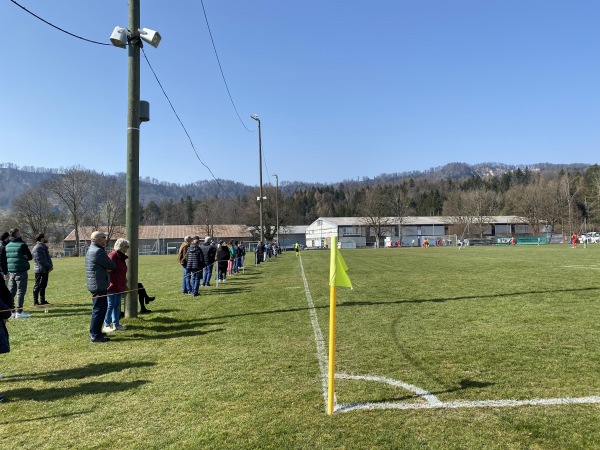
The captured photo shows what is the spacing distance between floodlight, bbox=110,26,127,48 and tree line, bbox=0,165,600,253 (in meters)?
56.9

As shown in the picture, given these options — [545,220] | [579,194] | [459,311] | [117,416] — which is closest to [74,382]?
[117,416]

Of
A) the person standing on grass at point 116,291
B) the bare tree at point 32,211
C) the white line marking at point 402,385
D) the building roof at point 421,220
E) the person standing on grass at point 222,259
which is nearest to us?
the white line marking at point 402,385

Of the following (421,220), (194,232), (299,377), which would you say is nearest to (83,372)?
(299,377)

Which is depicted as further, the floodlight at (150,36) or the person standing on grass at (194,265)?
the person standing on grass at (194,265)

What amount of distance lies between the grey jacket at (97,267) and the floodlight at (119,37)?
429cm

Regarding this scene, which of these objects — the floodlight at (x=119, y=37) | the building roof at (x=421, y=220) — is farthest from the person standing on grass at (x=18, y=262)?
the building roof at (x=421, y=220)

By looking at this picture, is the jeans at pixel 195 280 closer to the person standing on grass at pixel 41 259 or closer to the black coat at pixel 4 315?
the person standing on grass at pixel 41 259

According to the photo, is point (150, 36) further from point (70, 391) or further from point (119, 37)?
point (70, 391)

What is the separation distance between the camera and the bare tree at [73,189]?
7675cm

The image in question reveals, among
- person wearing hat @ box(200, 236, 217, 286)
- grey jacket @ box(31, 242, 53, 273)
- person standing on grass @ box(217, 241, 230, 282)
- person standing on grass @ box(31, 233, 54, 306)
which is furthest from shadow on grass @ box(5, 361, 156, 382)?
person standing on grass @ box(217, 241, 230, 282)

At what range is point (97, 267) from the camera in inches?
313

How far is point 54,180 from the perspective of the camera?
255 ft

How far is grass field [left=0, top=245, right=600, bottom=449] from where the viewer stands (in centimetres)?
386

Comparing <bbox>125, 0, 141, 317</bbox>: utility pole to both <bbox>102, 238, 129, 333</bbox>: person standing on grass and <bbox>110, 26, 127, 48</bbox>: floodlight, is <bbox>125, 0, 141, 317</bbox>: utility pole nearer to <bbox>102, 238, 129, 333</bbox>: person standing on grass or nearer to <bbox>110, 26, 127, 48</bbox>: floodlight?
<bbox>110, 26, 127, 48</bbox>: floodlight
